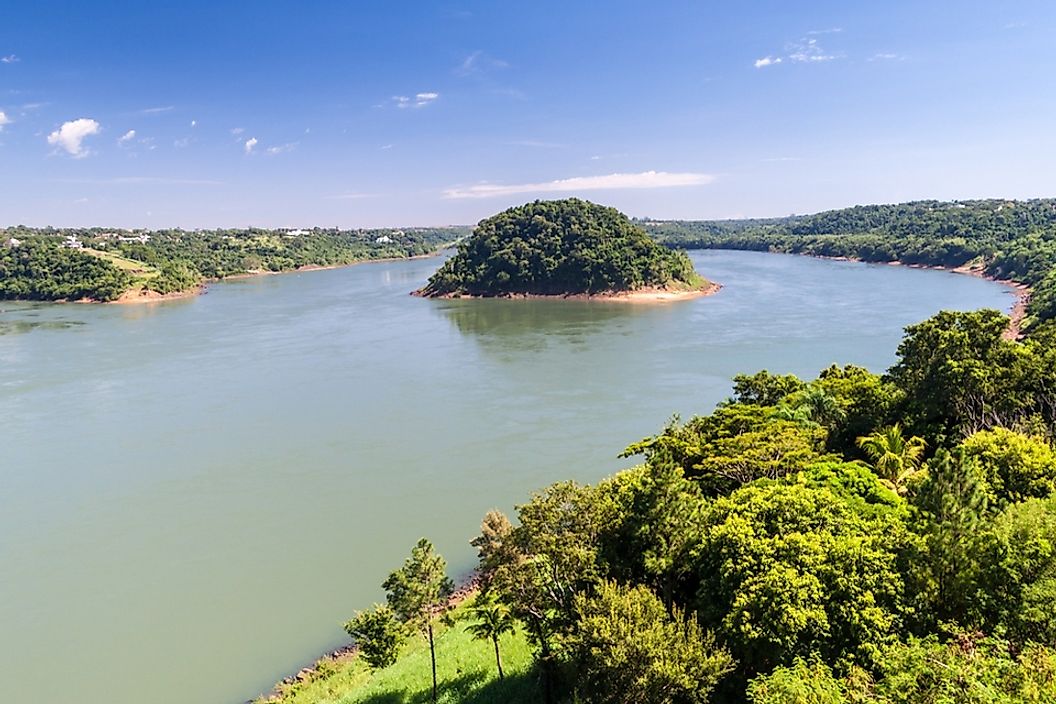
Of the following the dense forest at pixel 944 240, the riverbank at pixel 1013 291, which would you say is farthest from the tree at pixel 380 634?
the dense forest at pixel 944 240

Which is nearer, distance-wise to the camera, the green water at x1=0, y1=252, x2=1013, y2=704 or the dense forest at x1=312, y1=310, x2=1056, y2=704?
the dense forest at x1=312, y1=310, x2=1056, y2=704

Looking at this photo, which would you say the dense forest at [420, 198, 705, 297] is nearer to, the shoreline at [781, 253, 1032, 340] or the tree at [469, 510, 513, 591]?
the shoreline at [781, 253, 1032, 340]

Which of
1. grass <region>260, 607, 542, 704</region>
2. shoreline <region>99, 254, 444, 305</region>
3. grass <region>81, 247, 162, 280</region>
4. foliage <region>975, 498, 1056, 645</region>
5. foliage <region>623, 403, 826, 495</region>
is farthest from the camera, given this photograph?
grass <region>81, 247, 162, 280</region>

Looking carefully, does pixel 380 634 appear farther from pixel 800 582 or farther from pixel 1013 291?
pixel 1013 291

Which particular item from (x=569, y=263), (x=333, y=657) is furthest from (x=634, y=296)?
(x=333, y=657)

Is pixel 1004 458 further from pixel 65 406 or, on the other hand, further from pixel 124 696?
pixel 65 406

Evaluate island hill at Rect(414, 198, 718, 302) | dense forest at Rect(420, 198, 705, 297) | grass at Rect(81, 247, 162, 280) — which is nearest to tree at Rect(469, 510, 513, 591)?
island hill at Rect(414, 198, 718, 302)

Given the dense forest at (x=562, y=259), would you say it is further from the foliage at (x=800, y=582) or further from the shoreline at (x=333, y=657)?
the foliage at (x=800, y=582)
